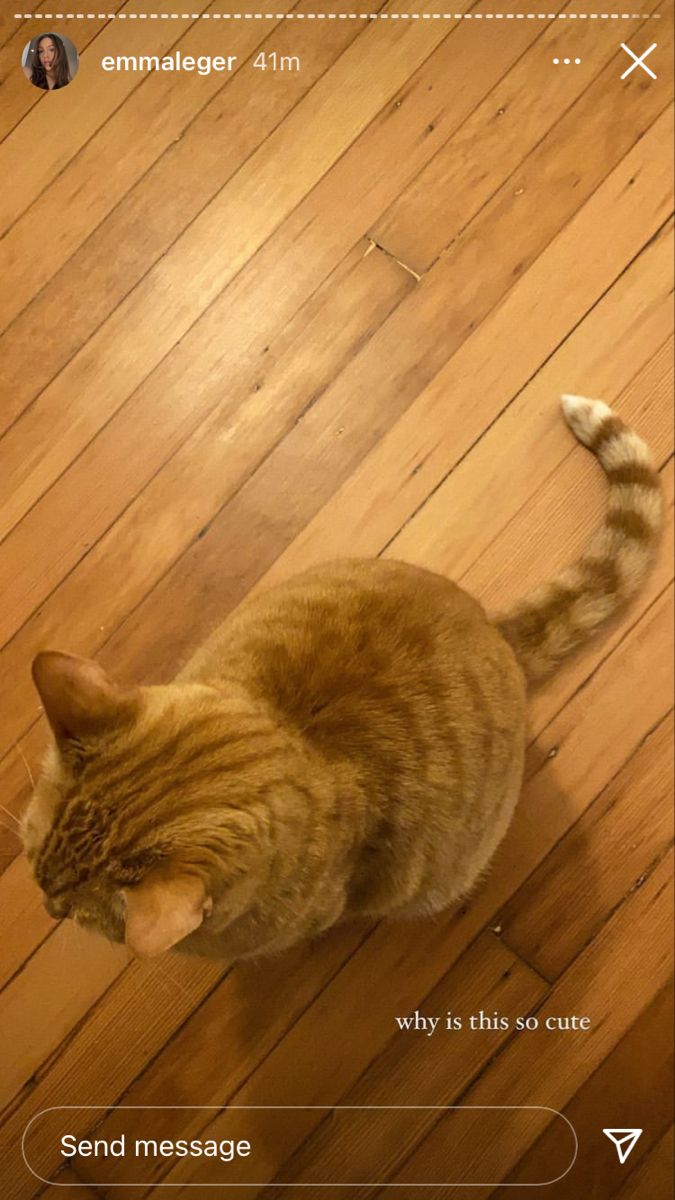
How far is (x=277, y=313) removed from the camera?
194 centimetres

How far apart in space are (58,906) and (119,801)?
20 cm

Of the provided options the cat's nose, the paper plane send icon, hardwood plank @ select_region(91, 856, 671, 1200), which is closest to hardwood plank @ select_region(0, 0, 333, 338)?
the cat's nose

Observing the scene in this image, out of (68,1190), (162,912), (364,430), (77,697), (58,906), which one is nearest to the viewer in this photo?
(162,912)

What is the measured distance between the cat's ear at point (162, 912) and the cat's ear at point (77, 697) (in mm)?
219

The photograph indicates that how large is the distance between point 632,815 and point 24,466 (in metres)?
1.44

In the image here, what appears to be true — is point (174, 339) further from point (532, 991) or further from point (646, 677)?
point (532, 991)

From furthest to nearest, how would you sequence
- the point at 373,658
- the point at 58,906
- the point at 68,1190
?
the point at 68,1190 → the point at 373,658 → the point at 58,906

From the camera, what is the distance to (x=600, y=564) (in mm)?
1765

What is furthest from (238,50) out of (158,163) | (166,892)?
(166,892)

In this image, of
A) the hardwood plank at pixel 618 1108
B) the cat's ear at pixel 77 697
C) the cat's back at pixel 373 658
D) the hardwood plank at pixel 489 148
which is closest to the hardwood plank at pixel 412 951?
the hardwood plank at pixel 618 1108

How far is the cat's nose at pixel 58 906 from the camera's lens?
123 cm

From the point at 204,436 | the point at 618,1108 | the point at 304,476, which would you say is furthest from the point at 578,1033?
the point at 204,436

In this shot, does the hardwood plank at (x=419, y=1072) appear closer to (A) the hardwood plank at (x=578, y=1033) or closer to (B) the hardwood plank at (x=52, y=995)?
(A) the hardwood plank at (x=578, y=1033)

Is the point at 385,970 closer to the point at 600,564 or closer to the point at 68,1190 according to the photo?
the point at 68,1190
